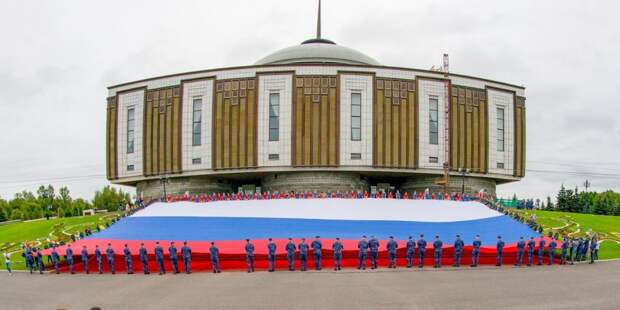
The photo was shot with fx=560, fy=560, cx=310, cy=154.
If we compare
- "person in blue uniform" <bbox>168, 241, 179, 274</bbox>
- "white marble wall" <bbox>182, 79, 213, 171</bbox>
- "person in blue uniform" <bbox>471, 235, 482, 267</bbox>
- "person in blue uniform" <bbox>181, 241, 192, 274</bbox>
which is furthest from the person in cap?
"white marble wall" <bbox>182, 79, 213, 171</bbox>

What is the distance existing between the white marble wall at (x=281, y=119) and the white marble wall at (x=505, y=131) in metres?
19.4

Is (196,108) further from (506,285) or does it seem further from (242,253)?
(506,285)

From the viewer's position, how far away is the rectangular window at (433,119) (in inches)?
2009

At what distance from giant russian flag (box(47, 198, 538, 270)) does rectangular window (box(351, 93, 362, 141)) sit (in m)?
13.0

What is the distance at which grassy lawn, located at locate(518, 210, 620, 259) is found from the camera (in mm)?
31781

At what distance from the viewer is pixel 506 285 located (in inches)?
716

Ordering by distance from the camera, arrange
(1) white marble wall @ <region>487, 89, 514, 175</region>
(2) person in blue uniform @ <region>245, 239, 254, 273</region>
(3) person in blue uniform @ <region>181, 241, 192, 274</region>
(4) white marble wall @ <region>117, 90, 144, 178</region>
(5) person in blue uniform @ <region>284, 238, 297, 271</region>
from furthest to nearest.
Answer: (4) white marble wall @ <region>117, 90, 144, 178</region> < (1) white marble wall @ <region>487, 89, 514, 175</region> < (5) person in blue uniform @ <region>284, 238, 297, 271</region> < (3) person in blue uniform @ <region>181, 241, 192, 274</region> < (2) person in blue uniform @ <region>245, 239, 254, 273</region>

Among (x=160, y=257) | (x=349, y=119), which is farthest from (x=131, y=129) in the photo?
(x=160, y=257)

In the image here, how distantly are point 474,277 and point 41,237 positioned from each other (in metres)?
34.1

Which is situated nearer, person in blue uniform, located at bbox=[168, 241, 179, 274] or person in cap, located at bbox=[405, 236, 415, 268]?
person in blue uniform, located at bbox=[168, 241, 179, 274]

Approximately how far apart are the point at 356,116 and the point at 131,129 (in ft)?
74.7

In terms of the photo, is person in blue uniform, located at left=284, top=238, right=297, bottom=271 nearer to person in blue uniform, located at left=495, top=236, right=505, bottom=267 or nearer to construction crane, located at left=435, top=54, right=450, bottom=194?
person in blue uniform, located at left=495, top=236, right=505, bottom=267

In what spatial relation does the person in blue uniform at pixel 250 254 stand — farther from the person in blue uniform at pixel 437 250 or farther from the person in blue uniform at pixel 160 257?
the person in blue uniform at pixel 437 250

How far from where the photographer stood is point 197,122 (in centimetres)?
5188
